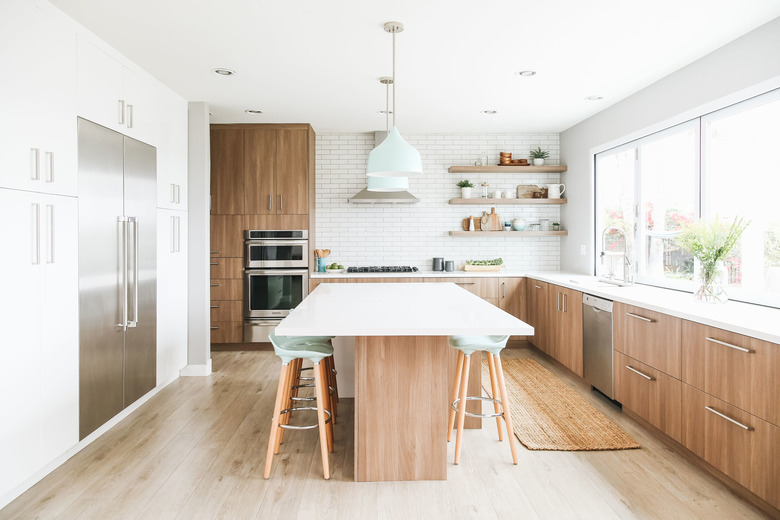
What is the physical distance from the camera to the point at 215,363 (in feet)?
16.4

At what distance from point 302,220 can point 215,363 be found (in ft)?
6.02

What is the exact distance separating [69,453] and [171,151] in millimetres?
2479

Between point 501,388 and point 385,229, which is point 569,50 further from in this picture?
point 385,229

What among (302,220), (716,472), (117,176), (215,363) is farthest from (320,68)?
(716,472)

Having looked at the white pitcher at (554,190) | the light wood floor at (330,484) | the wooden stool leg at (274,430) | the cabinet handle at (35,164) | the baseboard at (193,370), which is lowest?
the light wood floor at (330,484)

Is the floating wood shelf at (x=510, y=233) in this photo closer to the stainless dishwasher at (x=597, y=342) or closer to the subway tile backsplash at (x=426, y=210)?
the subway tile backsplash at (x=426, y=210)

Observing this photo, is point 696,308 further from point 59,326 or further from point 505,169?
point 59,326

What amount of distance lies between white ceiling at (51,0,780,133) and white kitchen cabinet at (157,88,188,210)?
0.53ft

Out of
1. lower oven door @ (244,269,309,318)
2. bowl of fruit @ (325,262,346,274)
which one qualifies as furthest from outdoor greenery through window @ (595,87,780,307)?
lower oven door @ (244,269,309,318)

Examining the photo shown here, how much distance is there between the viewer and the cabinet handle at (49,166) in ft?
8.29

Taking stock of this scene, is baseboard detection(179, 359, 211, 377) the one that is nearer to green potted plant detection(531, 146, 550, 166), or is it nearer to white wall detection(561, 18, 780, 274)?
white wall detection(561, 18, 780, 274)

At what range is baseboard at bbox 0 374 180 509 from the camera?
7.62ft

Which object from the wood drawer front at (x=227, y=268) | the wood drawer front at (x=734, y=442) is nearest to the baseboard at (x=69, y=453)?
the wood drawer front at (x=227, y=268)

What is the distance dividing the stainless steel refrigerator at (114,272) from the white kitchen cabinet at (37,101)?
168 millimetres
